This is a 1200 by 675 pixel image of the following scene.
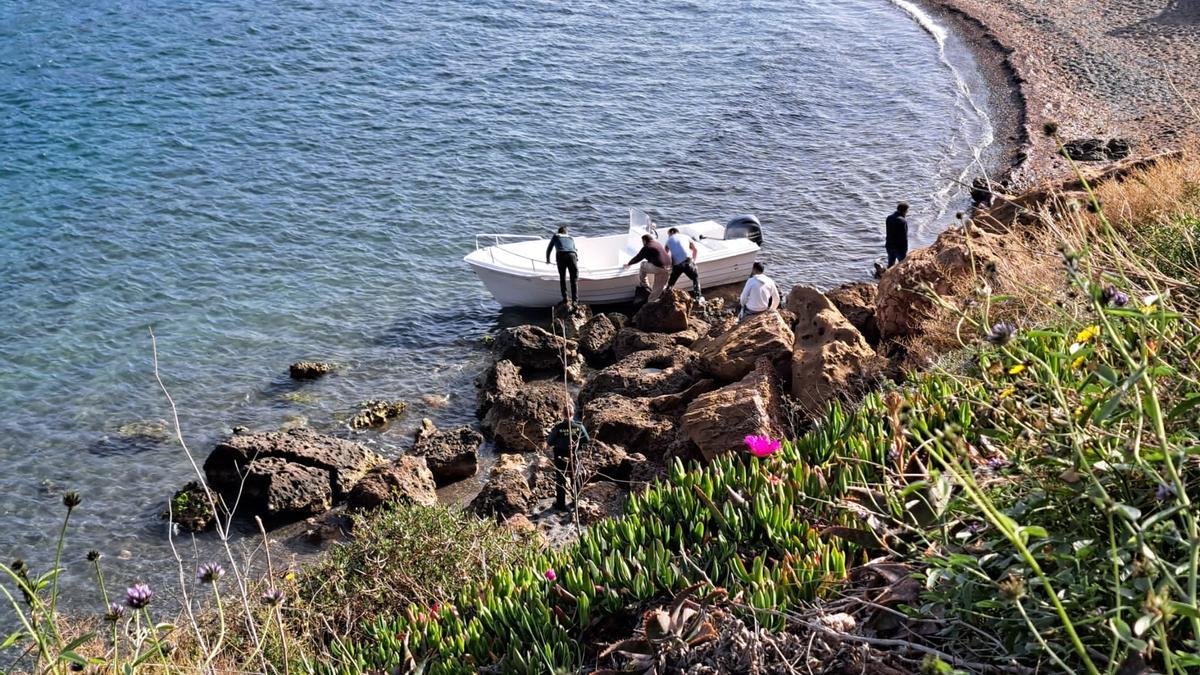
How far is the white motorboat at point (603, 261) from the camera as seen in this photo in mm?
20469

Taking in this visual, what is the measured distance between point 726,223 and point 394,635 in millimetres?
17355

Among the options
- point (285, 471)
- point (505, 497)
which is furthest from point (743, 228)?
point (285, 471)

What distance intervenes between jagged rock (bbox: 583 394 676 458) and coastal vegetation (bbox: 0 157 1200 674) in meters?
5.09

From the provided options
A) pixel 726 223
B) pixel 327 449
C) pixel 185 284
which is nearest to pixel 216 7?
pixel 185 284

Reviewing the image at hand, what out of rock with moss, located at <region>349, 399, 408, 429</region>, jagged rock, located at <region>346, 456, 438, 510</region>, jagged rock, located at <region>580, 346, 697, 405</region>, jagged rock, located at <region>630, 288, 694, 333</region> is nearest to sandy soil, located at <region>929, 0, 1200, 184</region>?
jagged rock, located at <region>630, 288, 694, 333</region>

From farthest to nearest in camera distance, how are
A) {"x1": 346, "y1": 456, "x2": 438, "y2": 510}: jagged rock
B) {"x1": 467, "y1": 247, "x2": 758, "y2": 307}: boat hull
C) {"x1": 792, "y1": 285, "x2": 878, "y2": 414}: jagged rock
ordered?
{"x1": 467, "y1": 247, "x2": 758, "y2": 307}: boat hull, {"x1": 346, "y1": 456, "x2": 438, "y2": 510}: jagged rock, {"x1": 792, "y1": 285, "x2": 878, "y2": 414}: jagged rock

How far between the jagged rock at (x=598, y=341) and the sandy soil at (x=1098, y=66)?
11.6 metres

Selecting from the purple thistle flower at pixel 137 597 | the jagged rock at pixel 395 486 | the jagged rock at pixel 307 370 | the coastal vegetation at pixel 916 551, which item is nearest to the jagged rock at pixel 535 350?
the jagged rock at pixel 307 370

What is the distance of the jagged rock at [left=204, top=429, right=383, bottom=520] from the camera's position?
46.1ft

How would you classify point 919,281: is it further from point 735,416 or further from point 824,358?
point 735,416

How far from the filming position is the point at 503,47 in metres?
36.5

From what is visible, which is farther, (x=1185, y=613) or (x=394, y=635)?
(x=394, y=635)

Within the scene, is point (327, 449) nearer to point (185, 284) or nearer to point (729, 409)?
point (729, 409)

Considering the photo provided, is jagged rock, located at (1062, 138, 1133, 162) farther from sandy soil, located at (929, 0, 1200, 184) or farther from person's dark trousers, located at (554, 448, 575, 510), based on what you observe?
person's dark trousers, located at (554, 448, 575, 510)
